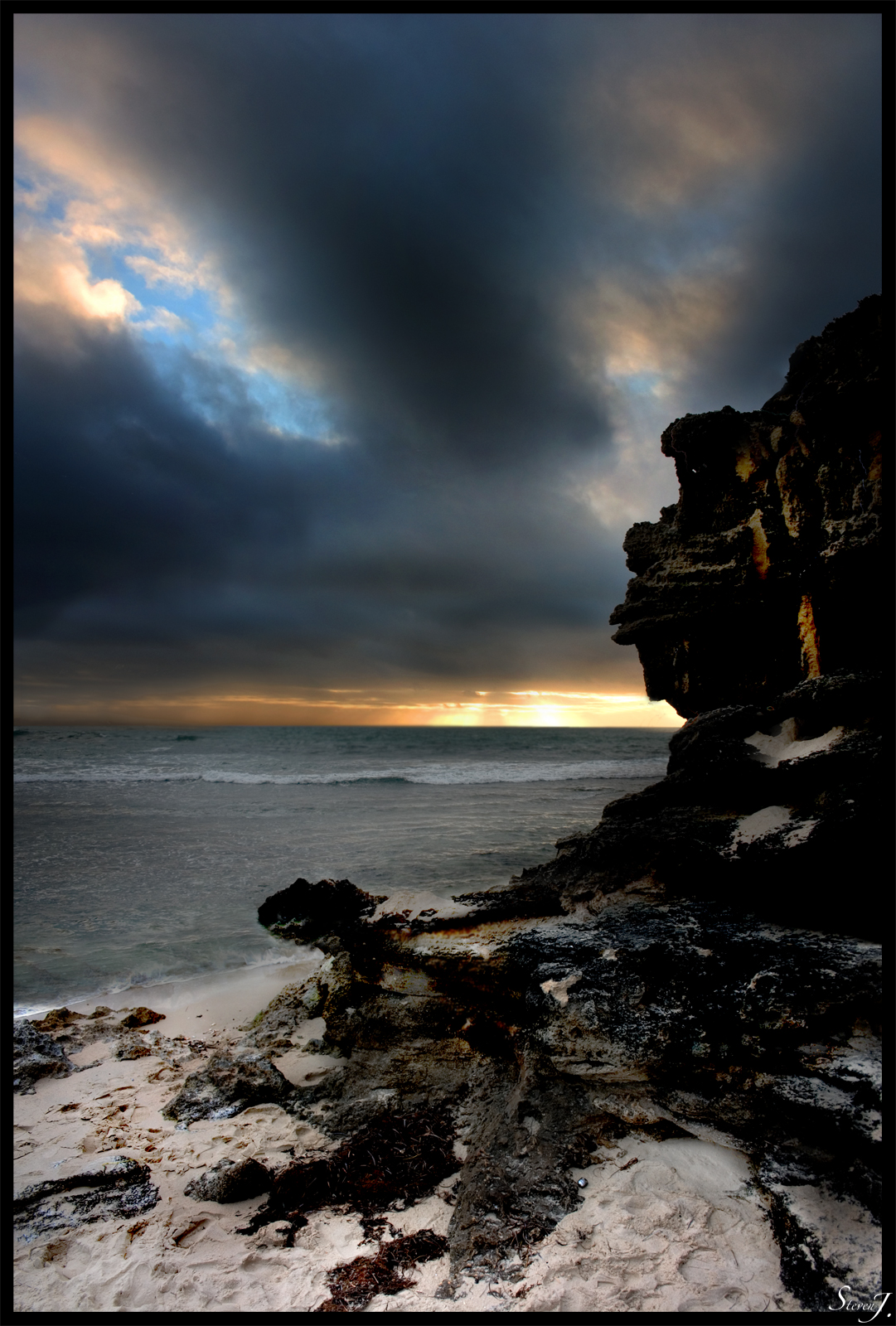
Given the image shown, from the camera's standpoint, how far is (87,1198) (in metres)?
3.21

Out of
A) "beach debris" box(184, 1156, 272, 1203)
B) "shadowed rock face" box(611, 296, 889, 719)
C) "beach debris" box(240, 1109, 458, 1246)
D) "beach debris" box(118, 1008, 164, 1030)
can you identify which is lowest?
"beach debris" box(118, 1008, 164, 1030)

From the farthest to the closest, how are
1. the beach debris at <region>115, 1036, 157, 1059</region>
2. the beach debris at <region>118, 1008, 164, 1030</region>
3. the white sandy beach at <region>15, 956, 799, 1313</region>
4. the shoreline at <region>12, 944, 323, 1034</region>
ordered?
the shoreline at <region>12, 944, 323, 1034</region> < the beach debris at <region>118, 1008, 164, 1030</region> < the beach debris at <region>115, 1036, 157, 1059</region> < the white sandy beach at <region>15, 956, 799, 1313</region>

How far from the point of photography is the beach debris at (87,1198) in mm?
3066

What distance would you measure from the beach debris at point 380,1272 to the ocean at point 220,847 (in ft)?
16.1

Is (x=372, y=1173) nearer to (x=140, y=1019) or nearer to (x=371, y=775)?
(x=140, y=1019)

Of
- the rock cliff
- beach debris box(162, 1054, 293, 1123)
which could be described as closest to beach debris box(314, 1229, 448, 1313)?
the rock cliff

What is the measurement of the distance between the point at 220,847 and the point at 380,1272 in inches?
475

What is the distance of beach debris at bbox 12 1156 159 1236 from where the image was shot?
3066 mm

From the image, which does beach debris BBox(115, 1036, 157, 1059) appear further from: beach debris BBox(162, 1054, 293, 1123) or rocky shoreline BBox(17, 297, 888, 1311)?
beach debris BBox(162, 1054, 293, 1123)

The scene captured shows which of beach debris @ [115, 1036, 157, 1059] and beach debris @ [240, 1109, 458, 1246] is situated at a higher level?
beach debris @ [240, 1109, 458, 1246]

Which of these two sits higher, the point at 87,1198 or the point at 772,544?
the point at 772,544

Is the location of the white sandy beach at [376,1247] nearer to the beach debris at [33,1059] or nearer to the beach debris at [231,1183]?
the beach debris at [231,1183]

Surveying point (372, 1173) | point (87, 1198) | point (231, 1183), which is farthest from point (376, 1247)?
point (87, 1198)

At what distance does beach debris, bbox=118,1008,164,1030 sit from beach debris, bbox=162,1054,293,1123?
1.51m
